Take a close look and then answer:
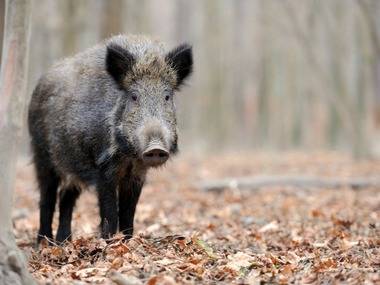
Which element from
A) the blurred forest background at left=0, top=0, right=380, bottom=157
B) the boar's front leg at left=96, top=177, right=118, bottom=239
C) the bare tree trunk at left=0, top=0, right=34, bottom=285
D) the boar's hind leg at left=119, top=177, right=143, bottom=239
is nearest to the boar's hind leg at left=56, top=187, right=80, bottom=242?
the boar's hind leg at left=119, top=177, right=143, bottom=239

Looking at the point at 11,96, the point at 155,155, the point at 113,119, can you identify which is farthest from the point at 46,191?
the point at 11,96

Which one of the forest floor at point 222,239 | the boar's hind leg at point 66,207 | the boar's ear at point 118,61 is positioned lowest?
the forest floor at point 222,239

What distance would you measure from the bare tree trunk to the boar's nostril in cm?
143

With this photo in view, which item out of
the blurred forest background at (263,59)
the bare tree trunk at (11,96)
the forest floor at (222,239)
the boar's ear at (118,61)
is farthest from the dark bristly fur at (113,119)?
the bare tree trunk at (11,96)

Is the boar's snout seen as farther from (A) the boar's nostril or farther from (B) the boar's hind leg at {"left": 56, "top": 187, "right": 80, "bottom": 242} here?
(B) the boar's hind leg at {"left": 56, "top": 187, "right": 80, "bottom": 242}

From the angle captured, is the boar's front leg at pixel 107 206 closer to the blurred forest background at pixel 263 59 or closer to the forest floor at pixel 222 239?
the forest floor at pixel 222 239

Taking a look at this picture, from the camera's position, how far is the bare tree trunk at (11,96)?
16.3 ft

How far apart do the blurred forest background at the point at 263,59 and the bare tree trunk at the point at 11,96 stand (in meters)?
2.90

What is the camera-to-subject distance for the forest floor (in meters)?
5.22

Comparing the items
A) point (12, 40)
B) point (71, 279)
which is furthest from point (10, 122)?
point (71, 279)

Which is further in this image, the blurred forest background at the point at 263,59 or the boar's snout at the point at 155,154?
the blurred forest background at the point at 263,59

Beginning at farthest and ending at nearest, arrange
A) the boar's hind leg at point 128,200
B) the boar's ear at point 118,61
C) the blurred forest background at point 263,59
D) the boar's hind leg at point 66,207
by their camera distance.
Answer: the blurred forest background at point 263,59 < the boar's hind leg at point 66,207 < the boar's hind leg at point 128,200 < the boar's ear at point 118,61

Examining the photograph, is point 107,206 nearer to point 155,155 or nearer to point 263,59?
point 155,155

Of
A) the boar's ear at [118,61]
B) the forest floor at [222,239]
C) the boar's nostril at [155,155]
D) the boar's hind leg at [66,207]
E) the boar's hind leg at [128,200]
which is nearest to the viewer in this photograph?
the forest floor at [222,239]
